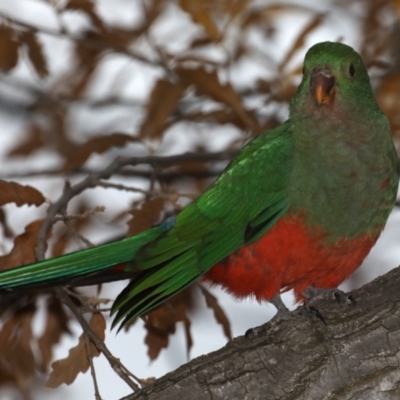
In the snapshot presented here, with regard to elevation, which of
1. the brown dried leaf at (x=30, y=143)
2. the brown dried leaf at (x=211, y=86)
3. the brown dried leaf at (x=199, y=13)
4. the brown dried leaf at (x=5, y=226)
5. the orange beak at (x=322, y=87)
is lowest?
the orange beak at (x=322, y=87)

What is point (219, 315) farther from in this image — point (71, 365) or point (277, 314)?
point (71, 365)

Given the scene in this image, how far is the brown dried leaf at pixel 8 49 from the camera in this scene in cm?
543

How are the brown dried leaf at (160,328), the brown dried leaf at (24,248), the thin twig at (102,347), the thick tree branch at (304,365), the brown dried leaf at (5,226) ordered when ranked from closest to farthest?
1. the thick tree branch at (304,365)
2. the thin twig at (102,347)
3. the brown dried leaf at (24,248)
4. the brown dried leaf at (160,328)
5. the brown dried leaf at (5,226)

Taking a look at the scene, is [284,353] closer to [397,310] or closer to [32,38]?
[397,310]

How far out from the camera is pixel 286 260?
15.8 ft

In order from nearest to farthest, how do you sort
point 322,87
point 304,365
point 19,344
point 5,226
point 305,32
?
point 304,365 < point 322,87 < point 19,344 < point 5,226 < point 305,32

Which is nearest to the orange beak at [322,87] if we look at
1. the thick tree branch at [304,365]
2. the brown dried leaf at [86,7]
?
the thick tree branch at [304,365]

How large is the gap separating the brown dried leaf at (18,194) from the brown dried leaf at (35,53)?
1.04 m

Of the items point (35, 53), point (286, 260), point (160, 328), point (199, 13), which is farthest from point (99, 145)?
point (286, 260)

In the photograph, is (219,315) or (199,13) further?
(199,13)

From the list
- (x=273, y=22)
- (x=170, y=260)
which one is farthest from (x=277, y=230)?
(x=273, y=22)

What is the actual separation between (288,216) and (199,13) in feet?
5.16

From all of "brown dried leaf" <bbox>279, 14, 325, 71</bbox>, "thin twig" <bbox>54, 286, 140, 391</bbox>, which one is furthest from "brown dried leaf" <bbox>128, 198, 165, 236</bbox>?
"brown dried leaf" <bbox>279, 14, 325, 71</bbox>

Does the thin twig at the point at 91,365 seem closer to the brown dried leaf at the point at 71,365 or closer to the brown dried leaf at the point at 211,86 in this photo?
the brown dried leaf at the point at 71,365
